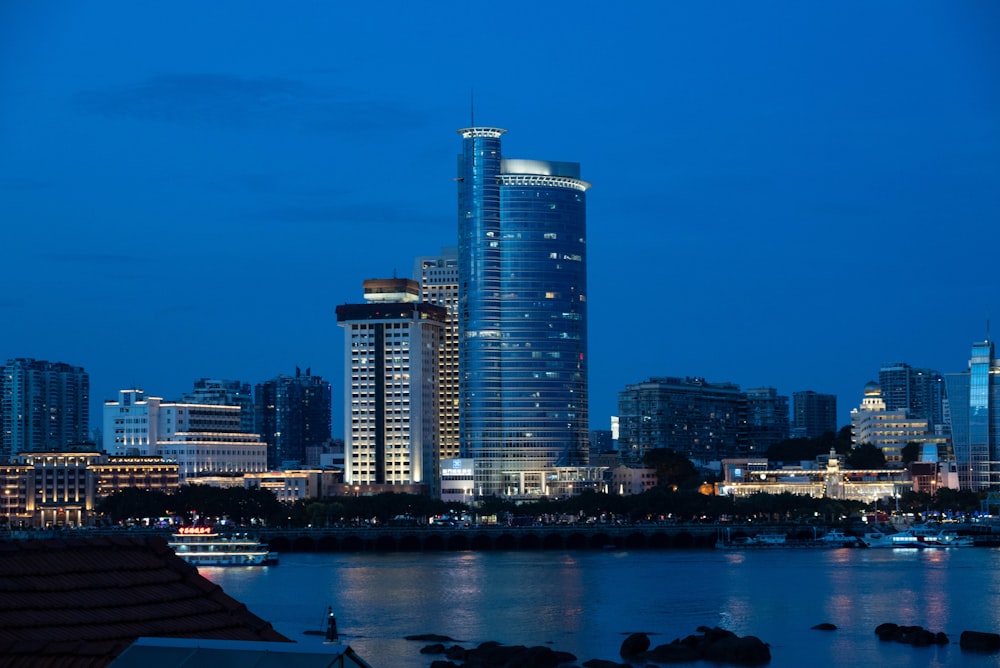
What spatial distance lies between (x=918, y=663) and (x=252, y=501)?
440 ft

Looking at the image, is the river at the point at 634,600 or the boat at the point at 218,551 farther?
the boat at the point at 218,551

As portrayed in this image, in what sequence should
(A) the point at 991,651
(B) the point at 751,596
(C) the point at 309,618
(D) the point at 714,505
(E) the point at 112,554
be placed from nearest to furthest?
(E) the point at 112,554 → (A) the point at 991,651 → (C) the point at 309,618 → (B) the point at 751,596 → (D) the point at 714,505

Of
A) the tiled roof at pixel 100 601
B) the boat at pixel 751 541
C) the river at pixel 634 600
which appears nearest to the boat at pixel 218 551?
the river at pixel 634 600

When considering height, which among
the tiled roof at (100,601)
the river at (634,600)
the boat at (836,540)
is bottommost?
the boat at (836,540)

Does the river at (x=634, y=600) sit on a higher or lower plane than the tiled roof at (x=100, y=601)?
lower

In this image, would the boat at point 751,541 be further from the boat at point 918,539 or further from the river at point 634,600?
the river at point 634,600

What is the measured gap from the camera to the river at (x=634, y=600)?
69.5 m

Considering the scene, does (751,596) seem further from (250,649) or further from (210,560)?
(250,649)

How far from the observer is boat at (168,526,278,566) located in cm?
13988

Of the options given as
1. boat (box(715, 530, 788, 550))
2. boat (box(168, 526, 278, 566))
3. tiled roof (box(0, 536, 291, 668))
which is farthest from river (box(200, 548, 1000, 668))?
tiled roof (box(0, 536, 291, 668))

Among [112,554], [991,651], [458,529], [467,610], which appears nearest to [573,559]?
[458,529]

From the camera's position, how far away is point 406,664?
61562 millimetres

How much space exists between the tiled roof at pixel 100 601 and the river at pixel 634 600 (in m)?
41.9

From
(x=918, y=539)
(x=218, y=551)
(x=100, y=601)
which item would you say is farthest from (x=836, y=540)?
(x=100, y=601)
